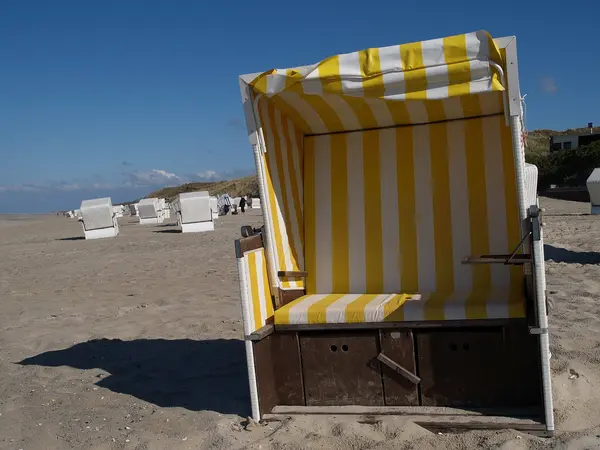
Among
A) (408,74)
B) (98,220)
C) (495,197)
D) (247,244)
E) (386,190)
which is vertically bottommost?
(98,220)

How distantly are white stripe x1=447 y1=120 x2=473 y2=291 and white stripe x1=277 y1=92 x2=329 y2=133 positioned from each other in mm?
900

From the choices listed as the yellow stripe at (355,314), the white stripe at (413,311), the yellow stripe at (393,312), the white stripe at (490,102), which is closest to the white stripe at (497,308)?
the white stripe at (413,311)

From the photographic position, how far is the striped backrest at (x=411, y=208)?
4.07 m

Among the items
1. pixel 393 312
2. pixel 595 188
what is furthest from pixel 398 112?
pixel 595 188

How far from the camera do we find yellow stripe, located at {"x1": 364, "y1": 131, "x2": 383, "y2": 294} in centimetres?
431

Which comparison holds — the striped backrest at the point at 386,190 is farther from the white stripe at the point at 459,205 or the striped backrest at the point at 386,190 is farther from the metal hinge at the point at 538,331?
the metal hinge at the point at 538,331

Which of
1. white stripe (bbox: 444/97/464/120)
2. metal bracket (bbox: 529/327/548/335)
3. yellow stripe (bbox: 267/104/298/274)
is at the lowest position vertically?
metal bracket (bbox: 529/327/548/335)

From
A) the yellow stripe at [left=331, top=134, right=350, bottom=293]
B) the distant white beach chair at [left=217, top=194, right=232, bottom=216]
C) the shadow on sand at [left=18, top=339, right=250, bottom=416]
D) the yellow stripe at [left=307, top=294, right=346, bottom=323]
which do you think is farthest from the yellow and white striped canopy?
the distant white beach chair at [left=217, top=194, right=232, bottom=216]

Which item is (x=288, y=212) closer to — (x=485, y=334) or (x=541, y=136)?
(x=485, y=334)

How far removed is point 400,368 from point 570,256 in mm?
6268

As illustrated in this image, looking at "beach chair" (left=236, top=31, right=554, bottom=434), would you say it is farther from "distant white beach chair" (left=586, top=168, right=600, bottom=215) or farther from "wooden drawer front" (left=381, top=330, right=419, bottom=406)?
"distant white beach chair" (left=586, top=168, right=600, bottom=215)

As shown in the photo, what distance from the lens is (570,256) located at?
8844 mm

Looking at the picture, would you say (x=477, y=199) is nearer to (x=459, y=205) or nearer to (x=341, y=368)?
(x=459, y=205)

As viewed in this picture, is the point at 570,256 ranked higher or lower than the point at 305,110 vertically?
lower
